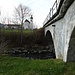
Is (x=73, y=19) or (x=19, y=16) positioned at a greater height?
(x=19, y=16)

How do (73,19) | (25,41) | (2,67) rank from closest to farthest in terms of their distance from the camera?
1. (73,19)
2. (2,67)
3. (25,41)

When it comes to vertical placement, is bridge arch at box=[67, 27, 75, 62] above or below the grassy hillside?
above

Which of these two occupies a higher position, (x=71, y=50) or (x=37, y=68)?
(x=71, y=50)

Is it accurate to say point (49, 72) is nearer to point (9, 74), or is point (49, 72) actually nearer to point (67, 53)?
point (67, 53)

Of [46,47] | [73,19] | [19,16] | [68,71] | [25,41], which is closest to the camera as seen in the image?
[73,19]

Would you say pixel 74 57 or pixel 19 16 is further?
pixel 19 16

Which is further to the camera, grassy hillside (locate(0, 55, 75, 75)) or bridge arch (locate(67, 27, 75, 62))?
grassy hillside (locate(0, 55, 75, 75))

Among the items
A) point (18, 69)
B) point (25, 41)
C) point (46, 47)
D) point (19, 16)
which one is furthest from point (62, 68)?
point (19, 16)

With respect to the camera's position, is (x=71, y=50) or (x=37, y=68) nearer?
(x=71, y=50)

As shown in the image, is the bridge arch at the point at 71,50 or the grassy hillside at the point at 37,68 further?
the grassy hillside at the point at 37,68

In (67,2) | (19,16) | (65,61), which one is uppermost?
(19,16)

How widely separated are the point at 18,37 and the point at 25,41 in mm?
1592

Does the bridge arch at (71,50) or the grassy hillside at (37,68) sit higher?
the bridge arch at (71,50)

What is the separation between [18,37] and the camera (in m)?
32.6
